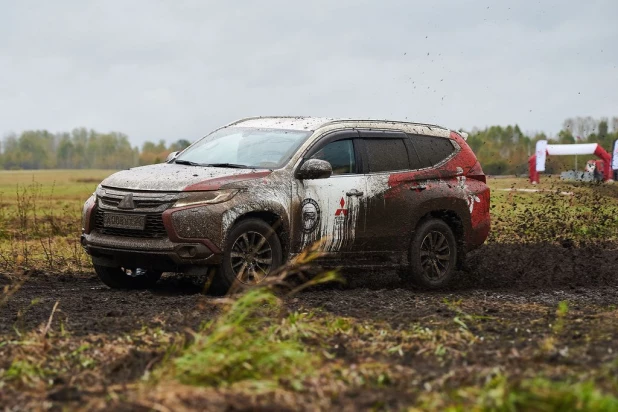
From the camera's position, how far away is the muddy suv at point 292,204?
10992 millimetres

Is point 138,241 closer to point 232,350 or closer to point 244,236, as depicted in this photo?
point 244,236

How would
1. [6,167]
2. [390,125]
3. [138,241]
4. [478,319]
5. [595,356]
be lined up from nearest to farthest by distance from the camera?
[595,356], [478,319], [138,241], [390,125], [6,167]

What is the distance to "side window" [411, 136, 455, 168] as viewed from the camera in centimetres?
1317

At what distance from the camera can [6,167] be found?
14075 cm

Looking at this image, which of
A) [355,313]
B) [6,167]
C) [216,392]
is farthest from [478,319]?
[6,167]

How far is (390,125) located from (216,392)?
7.73 meters

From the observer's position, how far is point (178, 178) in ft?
36.6

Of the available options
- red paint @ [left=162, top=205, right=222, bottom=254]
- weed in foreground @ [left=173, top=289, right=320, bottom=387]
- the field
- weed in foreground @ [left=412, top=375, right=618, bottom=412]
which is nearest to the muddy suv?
red paint @ [left=162, top=205, right=222, bottom=254]

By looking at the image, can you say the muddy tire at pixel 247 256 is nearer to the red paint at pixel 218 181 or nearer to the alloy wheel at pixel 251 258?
the alloy wheel at pixel 251 258

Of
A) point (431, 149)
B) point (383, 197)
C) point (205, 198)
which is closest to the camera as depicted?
point (205, 198)

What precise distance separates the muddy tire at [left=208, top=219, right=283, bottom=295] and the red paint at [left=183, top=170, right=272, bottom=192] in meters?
0.43

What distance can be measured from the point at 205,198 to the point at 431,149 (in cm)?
353

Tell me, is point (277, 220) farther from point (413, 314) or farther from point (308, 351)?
point (308, 351)

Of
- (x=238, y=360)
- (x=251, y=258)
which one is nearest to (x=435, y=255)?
(x=251, y=258)
